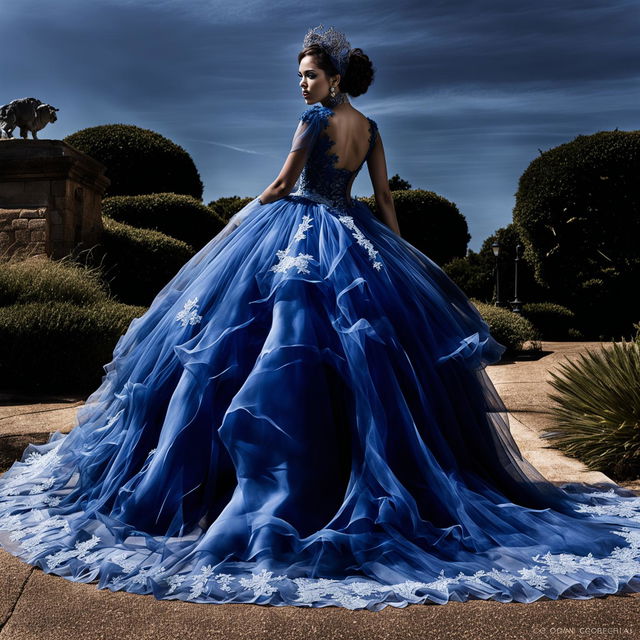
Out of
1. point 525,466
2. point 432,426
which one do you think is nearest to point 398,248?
point 432,426

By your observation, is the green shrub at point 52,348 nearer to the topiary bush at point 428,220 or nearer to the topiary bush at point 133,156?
the topiary bush at point 133,156

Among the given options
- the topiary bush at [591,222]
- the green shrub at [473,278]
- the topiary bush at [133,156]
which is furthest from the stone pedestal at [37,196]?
the topiary bush at [591,222]

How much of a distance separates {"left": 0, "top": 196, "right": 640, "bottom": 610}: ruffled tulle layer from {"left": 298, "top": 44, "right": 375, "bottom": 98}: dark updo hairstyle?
24.8 inches

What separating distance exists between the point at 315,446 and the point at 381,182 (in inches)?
65.2

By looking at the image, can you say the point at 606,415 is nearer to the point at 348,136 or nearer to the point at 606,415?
the point at 606,415

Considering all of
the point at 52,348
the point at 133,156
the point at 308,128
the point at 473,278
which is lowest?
the point at 52,348

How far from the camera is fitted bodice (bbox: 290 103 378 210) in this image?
3.35 metres

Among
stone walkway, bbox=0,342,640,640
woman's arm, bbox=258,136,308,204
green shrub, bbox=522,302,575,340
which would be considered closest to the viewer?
stone walkway, bbox=0,342,640,640

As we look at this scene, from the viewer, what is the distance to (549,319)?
53.9 feet

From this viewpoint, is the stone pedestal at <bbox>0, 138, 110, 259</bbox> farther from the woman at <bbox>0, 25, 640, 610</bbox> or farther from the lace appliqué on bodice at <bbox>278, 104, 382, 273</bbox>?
the lace appliqué on bodice at <bbox>278, 104, 382, 273</bbox>

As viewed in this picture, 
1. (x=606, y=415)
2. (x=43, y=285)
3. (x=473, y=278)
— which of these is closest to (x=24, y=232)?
(x=43, y=285)

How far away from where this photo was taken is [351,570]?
238cm

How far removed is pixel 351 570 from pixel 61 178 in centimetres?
883

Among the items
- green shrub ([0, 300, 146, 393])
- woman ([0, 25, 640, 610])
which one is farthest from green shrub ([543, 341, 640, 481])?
green shrub ([0, 300, 146, 393])
